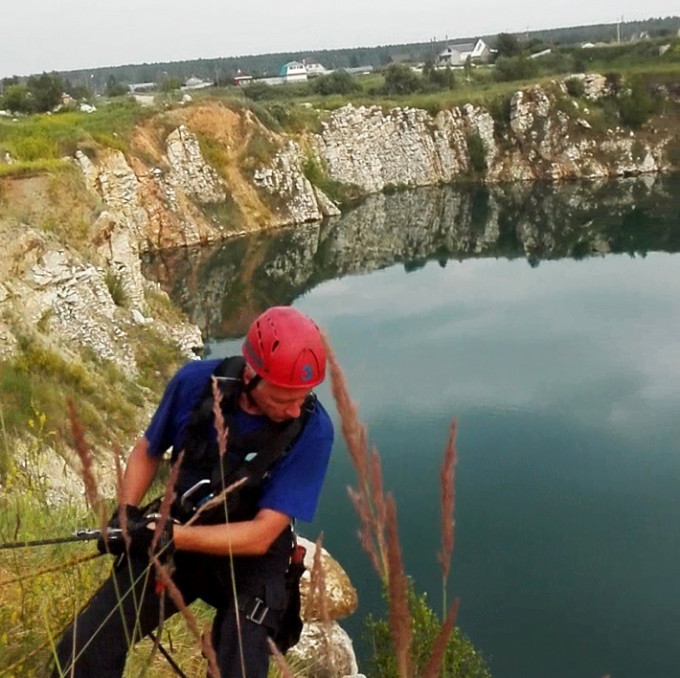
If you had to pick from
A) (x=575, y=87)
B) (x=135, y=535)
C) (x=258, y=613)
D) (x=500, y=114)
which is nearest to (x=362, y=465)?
(x=135, y=535)

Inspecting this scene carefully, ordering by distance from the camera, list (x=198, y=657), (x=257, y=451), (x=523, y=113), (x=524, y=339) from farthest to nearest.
Result: (x=523, y=113) → (x=524, y=339) → (x=198, y=657) → (x=257, y=451)

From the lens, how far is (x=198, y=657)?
305 cm

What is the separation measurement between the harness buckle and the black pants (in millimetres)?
13

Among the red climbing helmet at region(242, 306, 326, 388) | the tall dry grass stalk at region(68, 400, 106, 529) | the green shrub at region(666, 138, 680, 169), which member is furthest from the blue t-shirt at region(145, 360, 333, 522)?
the green shrub at region(666, 138, 680, 169)

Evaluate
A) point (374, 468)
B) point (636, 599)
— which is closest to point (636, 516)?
point (636, 599)

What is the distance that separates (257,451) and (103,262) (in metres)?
11.8

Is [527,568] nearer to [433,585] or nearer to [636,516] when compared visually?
[433,585]

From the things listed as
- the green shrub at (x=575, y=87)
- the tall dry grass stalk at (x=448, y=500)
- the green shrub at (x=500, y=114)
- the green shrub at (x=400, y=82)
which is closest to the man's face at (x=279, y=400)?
the tall dry grass stalk at (x=448, y=500)

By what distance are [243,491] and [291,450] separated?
0.19m

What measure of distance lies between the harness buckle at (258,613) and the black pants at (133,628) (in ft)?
0.04

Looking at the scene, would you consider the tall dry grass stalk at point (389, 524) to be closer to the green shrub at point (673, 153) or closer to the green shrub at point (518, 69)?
the green shrub at point (673, 153)

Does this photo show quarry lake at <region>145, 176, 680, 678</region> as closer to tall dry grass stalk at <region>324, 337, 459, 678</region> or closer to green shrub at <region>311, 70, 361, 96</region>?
tall dry grass stalk at <region>324, 337, 459, 678</region>

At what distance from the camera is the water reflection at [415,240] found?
2519 centimetres

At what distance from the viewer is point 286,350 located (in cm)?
235
